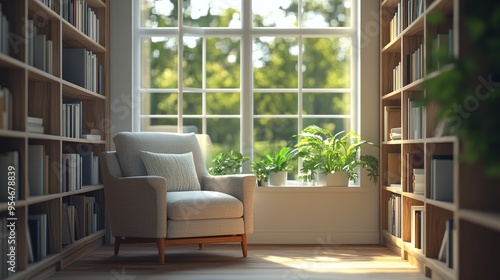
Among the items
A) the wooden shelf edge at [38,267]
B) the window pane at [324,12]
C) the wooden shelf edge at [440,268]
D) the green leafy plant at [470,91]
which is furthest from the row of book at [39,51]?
the green leafy plant at [470,91]

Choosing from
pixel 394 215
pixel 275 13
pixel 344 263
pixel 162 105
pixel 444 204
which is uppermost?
pixel 275 13

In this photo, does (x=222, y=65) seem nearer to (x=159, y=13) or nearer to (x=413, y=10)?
(x=159, y=13)

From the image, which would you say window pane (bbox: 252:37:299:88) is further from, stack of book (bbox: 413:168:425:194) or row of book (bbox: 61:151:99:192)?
stack of book (bbox: 413:168:425:194)

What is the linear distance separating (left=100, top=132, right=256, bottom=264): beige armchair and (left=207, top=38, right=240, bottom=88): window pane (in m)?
0.81

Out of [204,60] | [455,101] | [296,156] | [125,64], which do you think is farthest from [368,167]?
[455,101]

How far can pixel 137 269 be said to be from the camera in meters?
4.33

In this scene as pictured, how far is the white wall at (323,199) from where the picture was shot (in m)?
5.62

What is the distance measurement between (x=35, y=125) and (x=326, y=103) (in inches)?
106

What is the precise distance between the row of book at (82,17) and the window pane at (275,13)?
1.37 meters

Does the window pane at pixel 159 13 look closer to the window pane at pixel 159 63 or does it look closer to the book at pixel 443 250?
the window pane at pixel 159 63

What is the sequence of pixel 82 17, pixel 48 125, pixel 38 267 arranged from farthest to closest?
pixel 82 17
pixel 48 125
pixel 38 267

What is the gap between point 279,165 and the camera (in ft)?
18.4

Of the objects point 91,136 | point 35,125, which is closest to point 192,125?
point 91,136

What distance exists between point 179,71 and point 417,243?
98.6 inches
